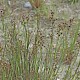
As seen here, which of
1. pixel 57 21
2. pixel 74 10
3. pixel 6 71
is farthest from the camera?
pixel 74 10

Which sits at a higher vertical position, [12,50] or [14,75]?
[12,50]

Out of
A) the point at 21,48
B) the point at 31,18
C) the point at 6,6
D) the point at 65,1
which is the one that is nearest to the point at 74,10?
the point at 65,1

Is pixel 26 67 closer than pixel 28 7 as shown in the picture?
Yes

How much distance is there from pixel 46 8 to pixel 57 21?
0.81ft

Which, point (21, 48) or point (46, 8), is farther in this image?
point (46, 8)

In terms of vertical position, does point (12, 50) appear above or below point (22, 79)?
above

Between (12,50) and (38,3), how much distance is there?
5.71ft

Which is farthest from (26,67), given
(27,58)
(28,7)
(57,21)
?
(28,7)

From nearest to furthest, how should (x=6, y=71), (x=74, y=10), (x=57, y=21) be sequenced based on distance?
(x=6, y=71), (x=57, y=21), (x=74, y=10)

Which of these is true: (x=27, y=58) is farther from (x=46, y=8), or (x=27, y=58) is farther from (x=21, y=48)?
(x=46, y=8)

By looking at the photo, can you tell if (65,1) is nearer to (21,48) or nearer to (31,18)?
(31,18)

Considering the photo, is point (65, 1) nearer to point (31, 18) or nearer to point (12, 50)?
point (31, 18)

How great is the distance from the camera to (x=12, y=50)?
239cm

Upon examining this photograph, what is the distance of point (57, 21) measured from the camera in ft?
12.6
